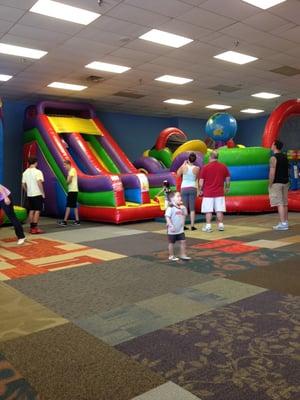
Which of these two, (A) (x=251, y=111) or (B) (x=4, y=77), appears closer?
(B) (x=4, y=77)

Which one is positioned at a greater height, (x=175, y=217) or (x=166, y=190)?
(x=166, y=190)

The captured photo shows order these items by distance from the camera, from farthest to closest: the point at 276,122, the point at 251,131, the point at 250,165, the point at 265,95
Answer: the point at 251,131
the point at 265,95
the point at 276,122
the point at 250,165

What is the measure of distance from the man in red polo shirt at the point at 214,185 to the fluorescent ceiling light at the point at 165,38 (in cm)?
255

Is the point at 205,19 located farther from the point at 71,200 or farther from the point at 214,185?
the point at 71,200

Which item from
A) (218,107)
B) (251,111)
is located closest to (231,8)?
(218,107)

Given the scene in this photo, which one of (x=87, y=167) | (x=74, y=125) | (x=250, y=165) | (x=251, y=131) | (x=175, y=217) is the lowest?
(x=175, y=217)

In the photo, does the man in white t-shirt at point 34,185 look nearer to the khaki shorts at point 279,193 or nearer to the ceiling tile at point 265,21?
the khaki shorts at point 279,193

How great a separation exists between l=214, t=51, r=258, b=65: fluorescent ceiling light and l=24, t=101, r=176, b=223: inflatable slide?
10.0ft

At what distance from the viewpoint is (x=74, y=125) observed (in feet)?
36.9

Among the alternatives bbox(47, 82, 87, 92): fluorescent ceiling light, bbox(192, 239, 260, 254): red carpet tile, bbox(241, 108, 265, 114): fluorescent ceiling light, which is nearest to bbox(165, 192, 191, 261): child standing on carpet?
bbox(192, 239, 260, 254): red carpet tile

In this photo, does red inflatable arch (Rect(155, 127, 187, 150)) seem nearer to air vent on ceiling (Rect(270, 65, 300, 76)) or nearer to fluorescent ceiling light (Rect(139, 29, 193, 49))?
air vent on ceiling (Rect(270, 65, 300, 76))

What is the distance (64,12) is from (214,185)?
3865mm

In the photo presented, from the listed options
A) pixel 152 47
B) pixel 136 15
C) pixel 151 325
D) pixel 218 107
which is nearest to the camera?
pixel 151 325

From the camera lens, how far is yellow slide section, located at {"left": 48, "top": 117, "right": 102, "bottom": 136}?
35.8 ft
